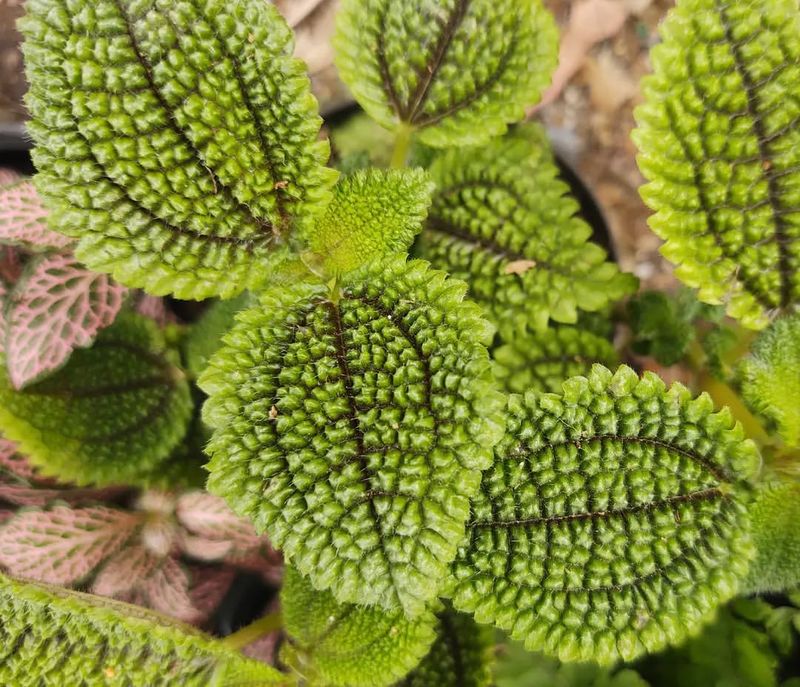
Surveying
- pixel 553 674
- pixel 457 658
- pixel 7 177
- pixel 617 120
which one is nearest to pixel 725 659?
pixel 553 674

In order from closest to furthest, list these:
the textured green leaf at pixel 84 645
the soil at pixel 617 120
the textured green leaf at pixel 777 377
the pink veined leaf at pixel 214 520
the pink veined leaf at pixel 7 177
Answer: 1. the textured green leaf at pixel 84 645
2. the textured green leaf at pixel 777 377
3. the pink veined leaf at pixel 214 520
4. the pink veined leaf at pixel 7 177
5. the soil at pixel 617 120

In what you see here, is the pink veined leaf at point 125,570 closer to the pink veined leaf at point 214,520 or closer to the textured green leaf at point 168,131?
the pink veined leaf at point 214,520

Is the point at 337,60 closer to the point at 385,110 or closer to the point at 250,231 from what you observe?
the point at 385,110

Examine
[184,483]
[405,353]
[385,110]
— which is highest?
[385,110]

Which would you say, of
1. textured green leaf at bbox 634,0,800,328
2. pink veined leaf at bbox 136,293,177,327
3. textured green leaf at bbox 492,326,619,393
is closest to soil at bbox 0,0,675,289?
textured green leaf at bbox 492,326,619,393

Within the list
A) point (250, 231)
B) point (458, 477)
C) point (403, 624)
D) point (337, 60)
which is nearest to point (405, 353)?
point (458, 477)

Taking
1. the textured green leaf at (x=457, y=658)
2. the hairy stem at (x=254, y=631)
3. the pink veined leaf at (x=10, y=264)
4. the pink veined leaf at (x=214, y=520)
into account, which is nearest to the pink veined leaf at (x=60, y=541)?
the pink veined leaf at (x=214, y=520)
